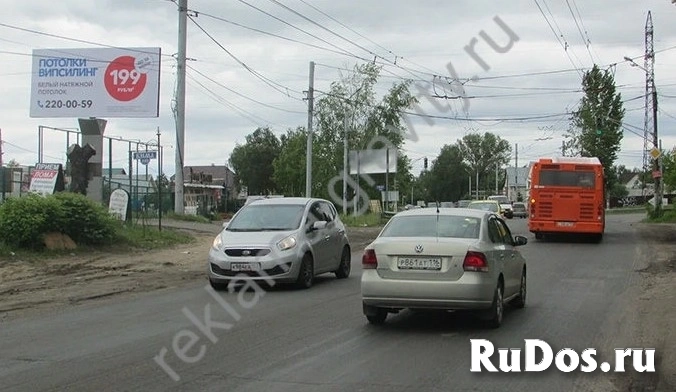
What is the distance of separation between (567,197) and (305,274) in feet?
52.3

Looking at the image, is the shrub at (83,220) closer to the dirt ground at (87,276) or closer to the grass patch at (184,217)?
the dirt ground at (87,276)

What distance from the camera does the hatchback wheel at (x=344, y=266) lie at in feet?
55.7

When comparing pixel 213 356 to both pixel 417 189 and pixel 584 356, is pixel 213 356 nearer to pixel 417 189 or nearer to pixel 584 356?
pixel 584 356

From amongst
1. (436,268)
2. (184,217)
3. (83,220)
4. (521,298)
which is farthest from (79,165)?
(436,268)

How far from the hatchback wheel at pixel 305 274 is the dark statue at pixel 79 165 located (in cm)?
2136

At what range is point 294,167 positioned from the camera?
80.9 m

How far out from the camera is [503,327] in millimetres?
10469

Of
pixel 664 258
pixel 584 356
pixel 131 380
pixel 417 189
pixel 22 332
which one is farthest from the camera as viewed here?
pixel 417 189

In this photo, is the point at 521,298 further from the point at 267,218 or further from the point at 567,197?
the point at 567,197

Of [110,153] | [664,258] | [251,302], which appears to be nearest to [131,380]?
[251,302]

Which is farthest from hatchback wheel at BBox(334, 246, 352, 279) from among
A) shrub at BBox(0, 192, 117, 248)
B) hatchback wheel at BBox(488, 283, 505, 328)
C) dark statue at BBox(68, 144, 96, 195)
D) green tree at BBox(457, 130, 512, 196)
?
green tree at BBox(457, 130, 512, 196)

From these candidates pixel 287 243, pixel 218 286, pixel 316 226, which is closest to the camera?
pixel 287 243

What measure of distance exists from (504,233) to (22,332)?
6.68 metres

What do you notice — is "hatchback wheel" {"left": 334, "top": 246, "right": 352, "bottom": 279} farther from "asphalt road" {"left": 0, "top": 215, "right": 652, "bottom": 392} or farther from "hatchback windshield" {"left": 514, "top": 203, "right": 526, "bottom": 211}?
"hatchback windshield" {"left": 514, "top": 203, "right": 526, "bottom": 211}
